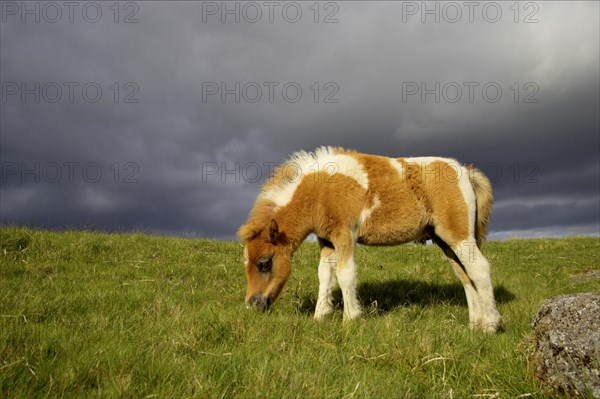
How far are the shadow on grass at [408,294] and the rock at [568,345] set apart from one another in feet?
15.0

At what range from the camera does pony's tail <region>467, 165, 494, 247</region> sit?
27.9 ft

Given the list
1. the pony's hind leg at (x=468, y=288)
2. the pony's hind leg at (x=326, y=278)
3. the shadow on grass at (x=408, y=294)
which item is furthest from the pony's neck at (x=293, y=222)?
the pony's hind leg at (x=468, y=288)

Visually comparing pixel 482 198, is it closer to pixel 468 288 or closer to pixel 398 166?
pixel 468 288

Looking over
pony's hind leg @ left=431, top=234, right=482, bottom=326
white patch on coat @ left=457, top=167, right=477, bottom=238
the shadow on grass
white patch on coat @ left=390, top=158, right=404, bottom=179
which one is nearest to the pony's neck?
the shadow on grass

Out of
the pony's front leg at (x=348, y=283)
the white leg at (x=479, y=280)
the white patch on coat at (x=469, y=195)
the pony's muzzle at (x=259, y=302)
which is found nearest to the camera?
the pony's muzzle at (x=259, y=302)

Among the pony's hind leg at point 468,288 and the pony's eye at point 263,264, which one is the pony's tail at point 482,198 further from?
the pony's eye at point 263,264

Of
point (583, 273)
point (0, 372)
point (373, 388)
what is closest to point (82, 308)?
point (0, 372)

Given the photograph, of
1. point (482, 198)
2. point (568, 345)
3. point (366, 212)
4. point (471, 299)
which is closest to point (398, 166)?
point (366, 212)

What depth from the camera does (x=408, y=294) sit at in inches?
351

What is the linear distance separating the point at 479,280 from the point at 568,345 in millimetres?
4123

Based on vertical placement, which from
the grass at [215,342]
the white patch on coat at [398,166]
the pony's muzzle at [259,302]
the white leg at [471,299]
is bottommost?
the white leg at [471,299]

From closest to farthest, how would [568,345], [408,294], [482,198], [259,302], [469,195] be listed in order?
1. [568,345]
2. [259,302]
3. [469,195]
4. [482,198]
5. [408,294]

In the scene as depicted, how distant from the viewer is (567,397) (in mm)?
3416

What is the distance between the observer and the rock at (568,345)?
11.0 feet
